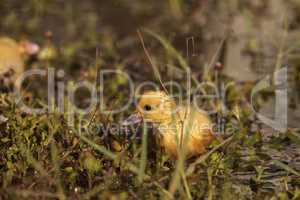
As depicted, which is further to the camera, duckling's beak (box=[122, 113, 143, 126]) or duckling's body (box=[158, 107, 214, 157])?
duckling's beak (box=[122, 113, 143, 126])

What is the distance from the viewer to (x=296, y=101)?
4.84 m

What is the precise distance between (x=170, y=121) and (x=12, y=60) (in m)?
1.99

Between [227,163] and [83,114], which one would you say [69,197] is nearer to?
[227,163]

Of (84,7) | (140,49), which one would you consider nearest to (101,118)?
(140,49)

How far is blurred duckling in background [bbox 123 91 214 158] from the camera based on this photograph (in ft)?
12.1

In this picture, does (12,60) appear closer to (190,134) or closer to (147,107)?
(147,107)

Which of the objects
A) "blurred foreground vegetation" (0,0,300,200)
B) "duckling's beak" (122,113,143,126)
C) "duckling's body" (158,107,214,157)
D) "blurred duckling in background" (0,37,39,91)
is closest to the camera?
"blurred foreground vegetation" (0,0,300,200)

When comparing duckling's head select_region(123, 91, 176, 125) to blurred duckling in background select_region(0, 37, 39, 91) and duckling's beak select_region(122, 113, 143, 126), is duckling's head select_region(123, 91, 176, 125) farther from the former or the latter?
blurred duckling in background select_region(0, 37, 39, 91)

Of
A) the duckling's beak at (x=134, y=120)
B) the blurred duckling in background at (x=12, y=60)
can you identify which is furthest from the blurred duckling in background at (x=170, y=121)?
the blurred duckling in background at (x=12, y=60)

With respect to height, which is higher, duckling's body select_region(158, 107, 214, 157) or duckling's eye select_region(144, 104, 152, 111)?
duckling's eye select_region(144, 104, 152, 111)

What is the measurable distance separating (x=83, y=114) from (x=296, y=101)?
62.9 inches

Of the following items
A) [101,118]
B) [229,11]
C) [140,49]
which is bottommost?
[101,118]

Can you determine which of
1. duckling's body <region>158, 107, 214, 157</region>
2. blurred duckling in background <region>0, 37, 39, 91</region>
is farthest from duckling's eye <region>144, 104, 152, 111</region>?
blurred duckling in background <region>0, 37, 39, 91</region>

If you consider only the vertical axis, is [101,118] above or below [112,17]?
below
